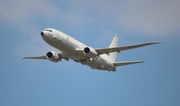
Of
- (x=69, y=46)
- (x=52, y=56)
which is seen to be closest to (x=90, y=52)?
(x=69, y=46)

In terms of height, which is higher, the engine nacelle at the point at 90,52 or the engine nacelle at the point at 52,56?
the engine nacelle at the point at 52,56

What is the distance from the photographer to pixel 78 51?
65875 millimetres

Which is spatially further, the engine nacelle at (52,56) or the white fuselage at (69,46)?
the engine nacelle at (52,56)

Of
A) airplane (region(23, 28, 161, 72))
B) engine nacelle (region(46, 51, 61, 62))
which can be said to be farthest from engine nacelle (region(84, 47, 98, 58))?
engine nacelle (region(46, 51, 61, 62))

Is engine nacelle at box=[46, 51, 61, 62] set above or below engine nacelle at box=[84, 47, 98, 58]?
above

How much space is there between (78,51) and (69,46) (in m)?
2.13

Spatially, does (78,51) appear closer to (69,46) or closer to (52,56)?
(69,46)

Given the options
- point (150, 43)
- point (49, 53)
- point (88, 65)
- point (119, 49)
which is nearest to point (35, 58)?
point (49, 53)

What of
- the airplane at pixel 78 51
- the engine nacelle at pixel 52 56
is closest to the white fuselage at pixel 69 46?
the airplane at pixel 78 51

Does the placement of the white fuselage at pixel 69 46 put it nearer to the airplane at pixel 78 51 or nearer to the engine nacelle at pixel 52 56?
the airplane at pixel 78 51

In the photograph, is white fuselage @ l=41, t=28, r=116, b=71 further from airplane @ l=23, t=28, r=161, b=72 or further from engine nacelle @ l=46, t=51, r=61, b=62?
engine nacelle @ l=46, t=51, r=61, b=62

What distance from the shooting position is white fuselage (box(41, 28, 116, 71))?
6319 centimetres

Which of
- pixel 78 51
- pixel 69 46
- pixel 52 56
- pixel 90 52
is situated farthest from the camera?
pixel 52 56

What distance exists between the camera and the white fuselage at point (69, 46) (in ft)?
207
